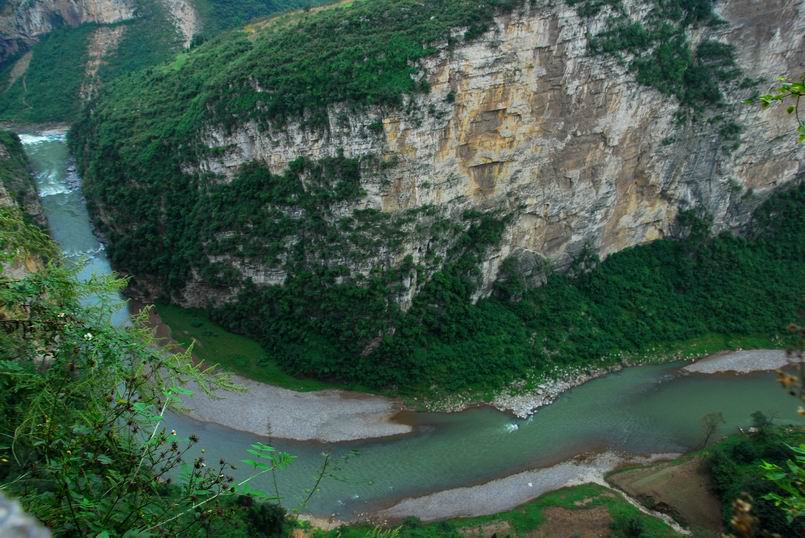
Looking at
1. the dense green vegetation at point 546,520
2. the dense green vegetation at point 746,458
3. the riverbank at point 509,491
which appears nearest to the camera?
the dense green vegetation at point 546,520

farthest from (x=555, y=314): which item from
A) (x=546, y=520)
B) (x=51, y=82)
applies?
(x=51, y=82)

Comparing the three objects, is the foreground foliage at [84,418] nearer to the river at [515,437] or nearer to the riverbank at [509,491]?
the river at [515,437]

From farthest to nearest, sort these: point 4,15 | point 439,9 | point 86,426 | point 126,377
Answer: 1. point 4,15
2. point 439,9
3. point 126,377
4. point 86,426

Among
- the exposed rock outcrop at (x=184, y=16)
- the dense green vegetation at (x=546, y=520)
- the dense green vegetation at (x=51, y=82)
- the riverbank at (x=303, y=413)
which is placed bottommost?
the dense green vegetation at (x=546, y=520)

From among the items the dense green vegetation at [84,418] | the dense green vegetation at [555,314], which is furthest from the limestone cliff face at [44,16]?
the dense green vegetation at [84,418]

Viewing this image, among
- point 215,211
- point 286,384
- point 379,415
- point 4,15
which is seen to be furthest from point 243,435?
point 4,15

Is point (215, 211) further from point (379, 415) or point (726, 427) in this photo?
point (726, 427)

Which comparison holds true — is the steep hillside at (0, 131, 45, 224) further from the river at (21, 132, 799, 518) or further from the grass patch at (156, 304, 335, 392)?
the river at (21, 132, 799, 518)
